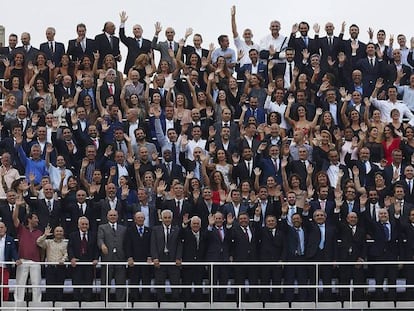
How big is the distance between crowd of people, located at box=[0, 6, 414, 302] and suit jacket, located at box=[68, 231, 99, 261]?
0.13ft

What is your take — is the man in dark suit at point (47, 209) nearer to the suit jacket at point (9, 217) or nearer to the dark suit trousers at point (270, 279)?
the suit jacket at point (9, 217)

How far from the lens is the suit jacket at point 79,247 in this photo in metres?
42.6

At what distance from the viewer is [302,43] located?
4934 cm

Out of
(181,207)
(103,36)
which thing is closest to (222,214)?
(181,207)

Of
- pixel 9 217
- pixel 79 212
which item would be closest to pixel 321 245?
pixel 79 212

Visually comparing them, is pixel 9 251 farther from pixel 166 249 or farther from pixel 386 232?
pixel 386 232

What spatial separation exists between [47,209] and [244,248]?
13.0ft

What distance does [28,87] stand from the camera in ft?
158

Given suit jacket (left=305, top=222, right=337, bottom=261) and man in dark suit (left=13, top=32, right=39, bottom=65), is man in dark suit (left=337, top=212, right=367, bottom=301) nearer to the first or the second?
suit jacket (left=305, top=222, right=337, bottom=261)

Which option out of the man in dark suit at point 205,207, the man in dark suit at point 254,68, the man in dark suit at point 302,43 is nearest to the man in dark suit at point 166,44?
the man in dark suit at point 254,68

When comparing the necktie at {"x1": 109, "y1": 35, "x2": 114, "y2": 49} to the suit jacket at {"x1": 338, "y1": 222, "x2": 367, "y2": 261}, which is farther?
the necktie at {"x1": 109, "y1": 35, "x2": 114, "y2": 49}

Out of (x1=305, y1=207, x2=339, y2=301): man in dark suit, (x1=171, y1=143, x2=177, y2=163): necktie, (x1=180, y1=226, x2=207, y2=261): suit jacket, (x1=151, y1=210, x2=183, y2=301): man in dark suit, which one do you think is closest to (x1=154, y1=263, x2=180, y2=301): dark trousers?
(x1=151, y1=210, x2=183, y2=301): man in dark suit

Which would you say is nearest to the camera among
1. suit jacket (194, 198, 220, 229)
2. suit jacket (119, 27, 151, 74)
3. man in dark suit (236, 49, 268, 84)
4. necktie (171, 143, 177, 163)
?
suit jacket (194, 198, 220, 229)

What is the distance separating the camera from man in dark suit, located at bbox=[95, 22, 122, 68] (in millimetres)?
49469
